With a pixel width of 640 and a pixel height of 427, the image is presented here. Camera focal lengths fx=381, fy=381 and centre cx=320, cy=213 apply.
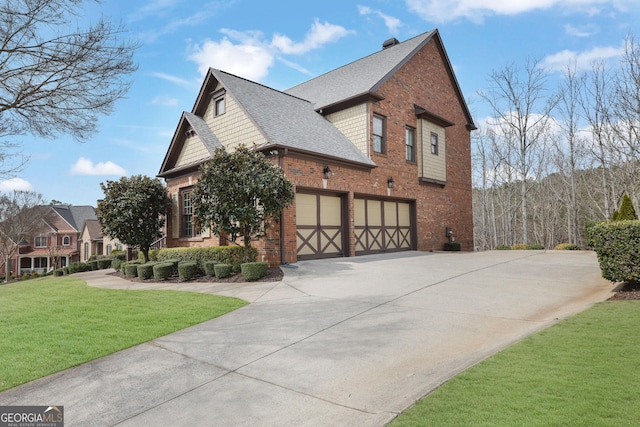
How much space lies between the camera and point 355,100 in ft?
55.0

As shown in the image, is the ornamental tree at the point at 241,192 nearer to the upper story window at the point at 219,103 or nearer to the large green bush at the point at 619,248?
the upper story window at the point at 219,103

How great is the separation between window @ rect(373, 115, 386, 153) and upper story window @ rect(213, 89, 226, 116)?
656 cm

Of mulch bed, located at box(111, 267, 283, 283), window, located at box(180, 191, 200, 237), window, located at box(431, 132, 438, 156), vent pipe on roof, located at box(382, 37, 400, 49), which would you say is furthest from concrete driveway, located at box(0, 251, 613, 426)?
vent pipe on roof, located at box(382, 37, 400, 49)

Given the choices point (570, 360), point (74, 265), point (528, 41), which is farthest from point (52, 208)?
point (570, 360)

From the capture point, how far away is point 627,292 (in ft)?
26.2

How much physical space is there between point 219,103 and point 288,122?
11.4 ft

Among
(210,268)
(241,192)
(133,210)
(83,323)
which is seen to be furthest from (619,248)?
(133,210)

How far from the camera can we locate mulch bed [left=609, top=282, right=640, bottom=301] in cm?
754

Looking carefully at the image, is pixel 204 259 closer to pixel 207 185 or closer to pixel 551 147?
pixel 207 185

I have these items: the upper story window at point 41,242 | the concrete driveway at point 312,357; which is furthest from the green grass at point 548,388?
the upper story window at point 41,242

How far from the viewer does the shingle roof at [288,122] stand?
13867 millimetres

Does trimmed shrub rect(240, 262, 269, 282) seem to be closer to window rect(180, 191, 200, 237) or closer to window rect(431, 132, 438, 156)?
window rect(180, 191, 200, 237)

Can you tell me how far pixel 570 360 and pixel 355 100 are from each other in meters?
14.2

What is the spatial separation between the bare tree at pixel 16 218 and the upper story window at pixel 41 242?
6559mm
